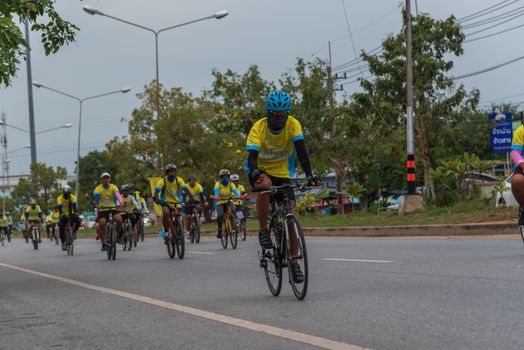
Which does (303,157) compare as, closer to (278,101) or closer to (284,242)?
(278,101)

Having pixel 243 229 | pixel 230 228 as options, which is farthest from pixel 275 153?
pixel 243 229

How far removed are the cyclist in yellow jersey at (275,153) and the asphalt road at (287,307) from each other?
703 millimetres

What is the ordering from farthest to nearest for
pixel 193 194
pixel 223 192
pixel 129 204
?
pixel 129 204 → pixel 193 194 → pixel 223 192

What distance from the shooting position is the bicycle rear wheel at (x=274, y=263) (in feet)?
25.0

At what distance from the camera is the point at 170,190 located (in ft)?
49.6

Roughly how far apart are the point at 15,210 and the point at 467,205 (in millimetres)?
69255

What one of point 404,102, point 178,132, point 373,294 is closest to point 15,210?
point 178,132

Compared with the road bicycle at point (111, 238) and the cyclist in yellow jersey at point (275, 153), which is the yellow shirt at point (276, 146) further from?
the road bicycle at point (111, 238)

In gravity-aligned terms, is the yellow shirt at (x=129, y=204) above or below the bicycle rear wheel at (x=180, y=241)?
above

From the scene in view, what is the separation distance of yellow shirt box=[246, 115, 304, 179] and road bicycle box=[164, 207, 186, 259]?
6.71m

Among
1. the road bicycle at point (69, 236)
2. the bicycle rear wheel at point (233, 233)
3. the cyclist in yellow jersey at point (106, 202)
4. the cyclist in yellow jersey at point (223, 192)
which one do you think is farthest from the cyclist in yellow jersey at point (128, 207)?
the cyclist in yellow jersey at point (106, 202)

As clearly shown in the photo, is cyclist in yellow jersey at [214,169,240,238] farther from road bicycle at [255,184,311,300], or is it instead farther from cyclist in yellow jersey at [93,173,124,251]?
road bicycle at [255,184,311,300]

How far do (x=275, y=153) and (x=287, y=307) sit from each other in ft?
5.35

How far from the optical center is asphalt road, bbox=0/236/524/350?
5.45m
